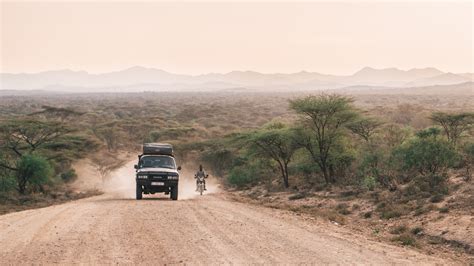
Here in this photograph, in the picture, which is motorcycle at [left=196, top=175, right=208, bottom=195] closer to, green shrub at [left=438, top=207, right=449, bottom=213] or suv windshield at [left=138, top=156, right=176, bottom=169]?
suv windshield at [left=138, top=156, right=176, bottom=169]

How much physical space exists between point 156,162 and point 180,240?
1219cm

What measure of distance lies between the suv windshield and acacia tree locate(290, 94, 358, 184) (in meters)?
9.74

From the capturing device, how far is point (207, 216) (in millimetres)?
18109

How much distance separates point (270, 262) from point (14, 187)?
31.5 m

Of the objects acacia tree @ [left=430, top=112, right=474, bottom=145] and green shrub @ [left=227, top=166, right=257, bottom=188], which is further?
green shrub @ [left=227, top=166, right=257, bottom=188]

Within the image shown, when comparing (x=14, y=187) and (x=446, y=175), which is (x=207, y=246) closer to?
(x=446, y=175)

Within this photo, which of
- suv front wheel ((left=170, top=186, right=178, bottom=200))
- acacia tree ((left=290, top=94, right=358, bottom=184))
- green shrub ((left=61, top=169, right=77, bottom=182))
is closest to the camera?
suv front wheel ((left=170, top=186, right=178, bottom=200))

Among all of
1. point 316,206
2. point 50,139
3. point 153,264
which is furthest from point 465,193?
point 50,139

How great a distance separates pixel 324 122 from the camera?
3238 cm

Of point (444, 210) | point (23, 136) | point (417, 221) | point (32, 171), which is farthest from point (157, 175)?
point (23, 136)

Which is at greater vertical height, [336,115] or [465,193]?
[336,115]

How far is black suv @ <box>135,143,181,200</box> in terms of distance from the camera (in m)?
24.7

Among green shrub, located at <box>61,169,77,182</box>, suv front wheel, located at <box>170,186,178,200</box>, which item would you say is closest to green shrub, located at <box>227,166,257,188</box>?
suv front wheel, located at <box>170,186,178,200</box>

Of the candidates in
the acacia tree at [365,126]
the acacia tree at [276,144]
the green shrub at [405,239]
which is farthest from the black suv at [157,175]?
the acacia tree at [365,126]
